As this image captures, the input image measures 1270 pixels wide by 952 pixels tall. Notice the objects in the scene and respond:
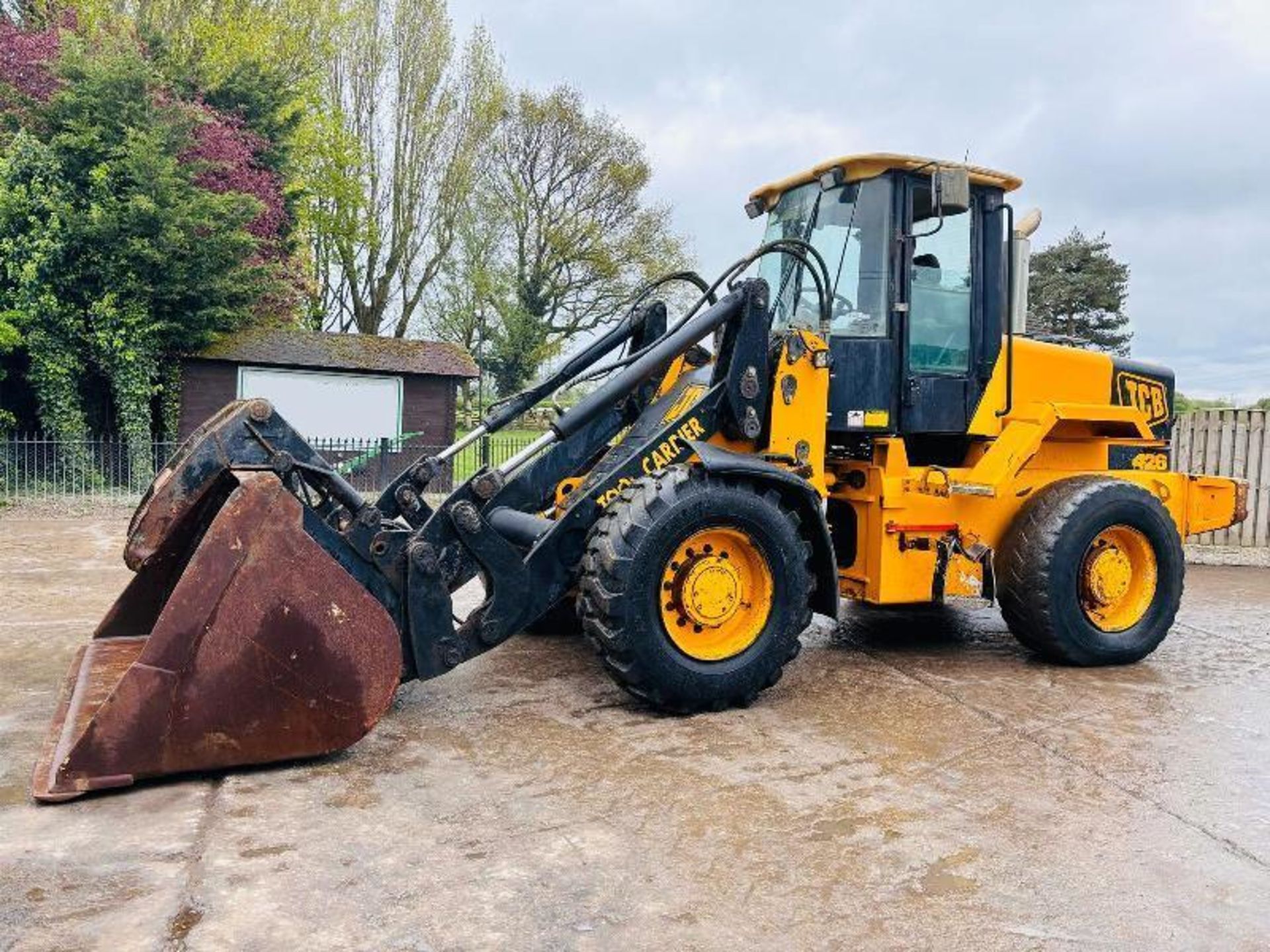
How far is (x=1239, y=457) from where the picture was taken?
480 inches

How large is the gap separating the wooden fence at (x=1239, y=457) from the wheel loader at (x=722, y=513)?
647 centimetres

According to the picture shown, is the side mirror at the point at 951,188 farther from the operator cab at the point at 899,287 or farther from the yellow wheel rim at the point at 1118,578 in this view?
the yellow wheel rim at the point at 1118,578

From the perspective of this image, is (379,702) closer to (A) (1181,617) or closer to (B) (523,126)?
(A) (1181,617)

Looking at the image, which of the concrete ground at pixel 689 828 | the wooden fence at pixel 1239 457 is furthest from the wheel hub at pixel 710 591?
the wooden fence at pixel 1239 457

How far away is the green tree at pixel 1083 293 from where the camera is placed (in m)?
32.5

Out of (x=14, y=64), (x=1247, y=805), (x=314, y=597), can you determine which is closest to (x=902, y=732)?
(x=1247, y=805)

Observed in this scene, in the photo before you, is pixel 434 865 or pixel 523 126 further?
pixel 523 126

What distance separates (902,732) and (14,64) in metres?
19.1

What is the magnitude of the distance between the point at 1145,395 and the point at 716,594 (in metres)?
3.57

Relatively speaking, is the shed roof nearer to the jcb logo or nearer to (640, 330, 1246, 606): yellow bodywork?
(640, 330, 1246, 606): yellow bodywork

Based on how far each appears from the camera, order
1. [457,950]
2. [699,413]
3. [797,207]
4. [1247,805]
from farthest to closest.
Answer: [797,207] → [699,413] → [1247,805] → [457,950]

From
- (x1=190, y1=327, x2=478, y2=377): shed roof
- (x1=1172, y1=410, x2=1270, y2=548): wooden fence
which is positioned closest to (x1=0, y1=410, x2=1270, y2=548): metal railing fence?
(x1=1172, y1=410, x2=1270, y2=548): wooden fence

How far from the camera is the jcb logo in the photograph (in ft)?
20.7

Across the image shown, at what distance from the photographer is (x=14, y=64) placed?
17219 millimetres
